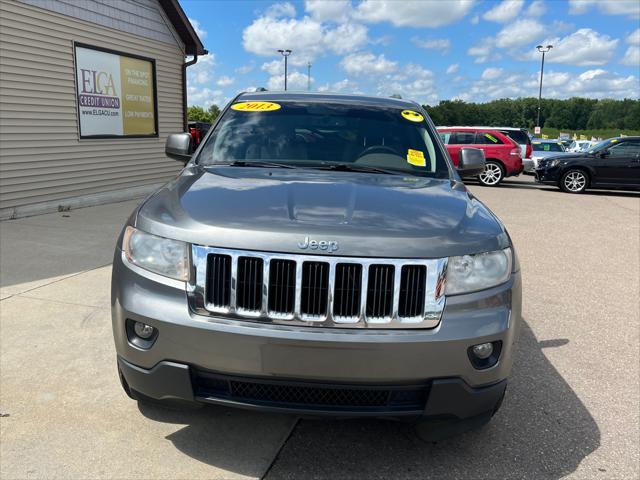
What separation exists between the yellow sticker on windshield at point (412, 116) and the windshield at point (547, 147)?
2200 centimetres

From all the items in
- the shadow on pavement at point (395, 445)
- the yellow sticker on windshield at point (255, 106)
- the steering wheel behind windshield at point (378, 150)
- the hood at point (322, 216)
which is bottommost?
the shadow on pavement at point (395, 445)

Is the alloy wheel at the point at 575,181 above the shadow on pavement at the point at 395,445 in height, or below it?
above

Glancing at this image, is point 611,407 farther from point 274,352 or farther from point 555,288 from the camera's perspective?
point 555,288

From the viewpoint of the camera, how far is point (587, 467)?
8.41 feet

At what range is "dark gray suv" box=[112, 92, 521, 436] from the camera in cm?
209

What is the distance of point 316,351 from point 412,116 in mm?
2389

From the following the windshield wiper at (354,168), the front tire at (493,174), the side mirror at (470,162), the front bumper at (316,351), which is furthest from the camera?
the front tire at (493,174)

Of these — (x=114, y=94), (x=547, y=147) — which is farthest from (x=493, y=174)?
(x=114, y=94)

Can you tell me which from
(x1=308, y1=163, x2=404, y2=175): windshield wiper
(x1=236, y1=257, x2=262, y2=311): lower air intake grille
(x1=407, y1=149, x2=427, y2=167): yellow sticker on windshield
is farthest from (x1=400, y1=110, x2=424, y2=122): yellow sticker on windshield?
(x1=236, y1=257, x2=262, y2=311): lower air intake grille

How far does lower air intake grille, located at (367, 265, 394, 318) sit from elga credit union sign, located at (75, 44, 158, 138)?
918 cm

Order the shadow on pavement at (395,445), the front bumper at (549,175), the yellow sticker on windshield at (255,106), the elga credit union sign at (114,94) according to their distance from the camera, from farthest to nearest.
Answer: the front bumper at (549,175) → the elga credit union sign at (114,94) → the yellow sticker on windshield at (255,106) → the shadow on pavement at (395,445)

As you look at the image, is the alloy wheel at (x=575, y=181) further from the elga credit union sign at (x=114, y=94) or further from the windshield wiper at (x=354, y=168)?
the windshield wiper at (x=354, y=168)

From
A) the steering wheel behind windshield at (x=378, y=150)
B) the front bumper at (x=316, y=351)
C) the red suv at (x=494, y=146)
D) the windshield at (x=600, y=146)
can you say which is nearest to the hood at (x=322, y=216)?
the front bumper at (x=316, y=351)

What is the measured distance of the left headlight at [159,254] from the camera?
221cm
